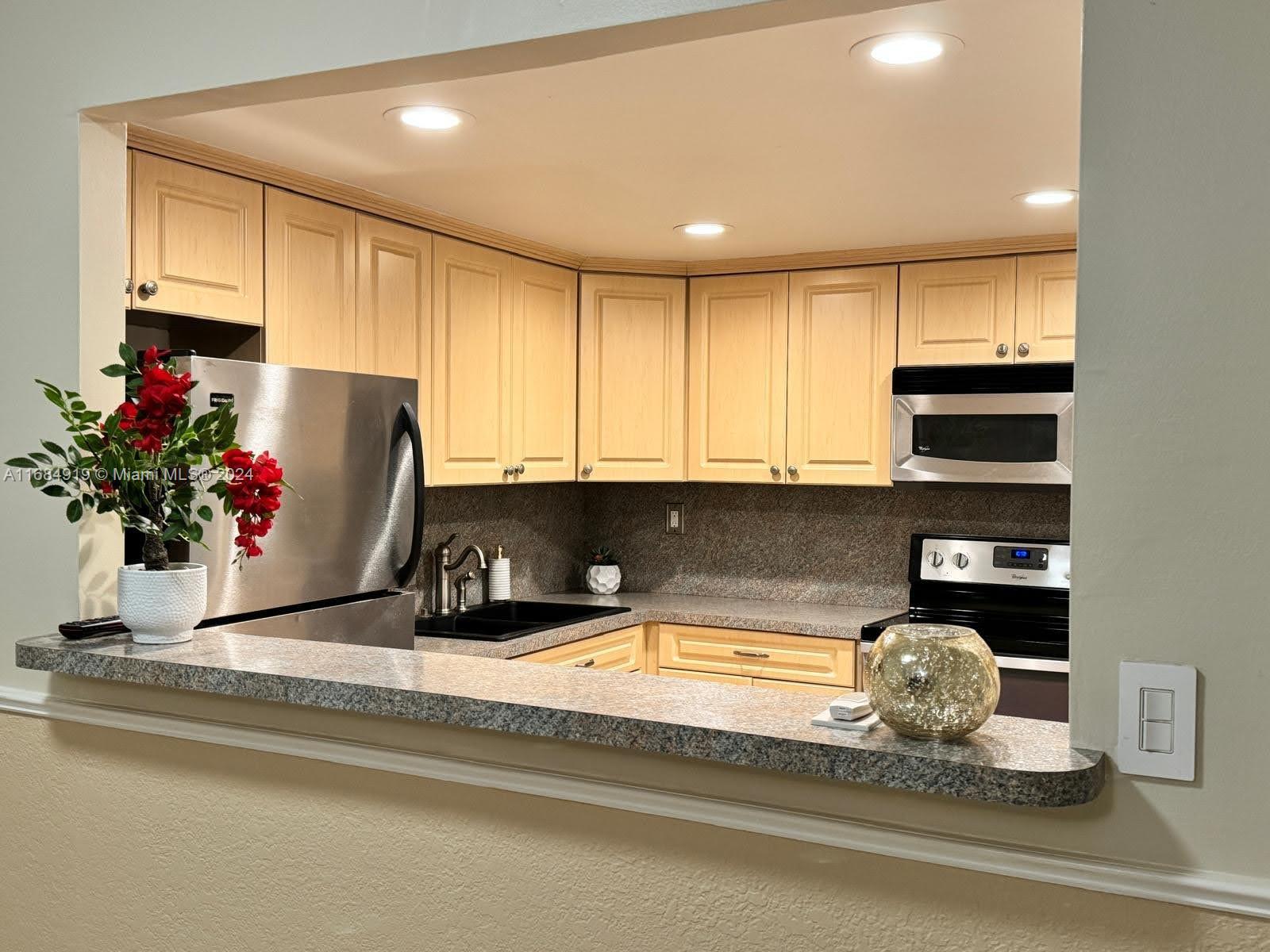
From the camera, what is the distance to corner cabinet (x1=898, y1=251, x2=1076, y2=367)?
3664 mm

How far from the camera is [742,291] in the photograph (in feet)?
13.6

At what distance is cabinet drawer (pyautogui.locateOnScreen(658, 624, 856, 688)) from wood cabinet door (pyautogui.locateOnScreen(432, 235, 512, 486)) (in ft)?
3.00

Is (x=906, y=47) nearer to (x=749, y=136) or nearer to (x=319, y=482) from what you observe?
(x=749, y=136)

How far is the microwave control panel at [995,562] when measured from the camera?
3.83 m

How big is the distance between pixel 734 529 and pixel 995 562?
1.06 meters

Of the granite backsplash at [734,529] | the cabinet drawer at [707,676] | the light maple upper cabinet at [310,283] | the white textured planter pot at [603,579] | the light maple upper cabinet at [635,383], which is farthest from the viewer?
the white textured planter pot at [603,579]

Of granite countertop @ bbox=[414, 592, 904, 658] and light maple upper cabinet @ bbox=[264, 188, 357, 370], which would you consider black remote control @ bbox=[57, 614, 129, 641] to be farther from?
granite countertop @ bbox=[414, 592, 904, 658]

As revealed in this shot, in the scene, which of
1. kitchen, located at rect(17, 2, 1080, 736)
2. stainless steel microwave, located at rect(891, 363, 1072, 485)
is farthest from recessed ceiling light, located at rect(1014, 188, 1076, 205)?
stainless steel microwave, located at rect(891, 363, 1072, 485)

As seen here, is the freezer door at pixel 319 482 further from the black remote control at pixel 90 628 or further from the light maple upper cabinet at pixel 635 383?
the light maple upper cabinet at pixel 635 383

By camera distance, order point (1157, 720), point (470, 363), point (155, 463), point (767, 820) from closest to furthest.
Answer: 1. point (1157, 720)
2. point (767, 820)
3. point (155, 463)
4. point (470, 363)

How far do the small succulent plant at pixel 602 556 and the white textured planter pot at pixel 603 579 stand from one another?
4cm

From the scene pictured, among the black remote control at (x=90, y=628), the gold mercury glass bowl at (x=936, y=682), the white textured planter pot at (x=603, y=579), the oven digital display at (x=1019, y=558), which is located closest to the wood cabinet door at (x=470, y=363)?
the white textured planter pot at (x=603, y=579)

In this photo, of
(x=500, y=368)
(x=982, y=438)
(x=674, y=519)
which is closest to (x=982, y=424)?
(x=982, y=438)

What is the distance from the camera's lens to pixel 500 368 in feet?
12.2
